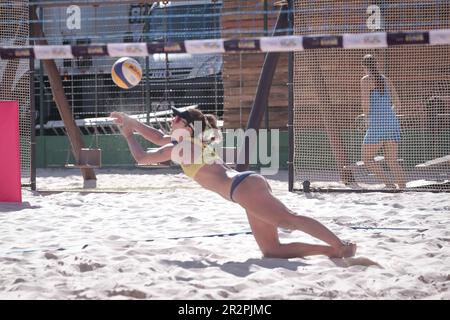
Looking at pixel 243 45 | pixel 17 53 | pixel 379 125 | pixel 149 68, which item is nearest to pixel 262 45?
pixel 243 45

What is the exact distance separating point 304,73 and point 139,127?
5368 millimetres

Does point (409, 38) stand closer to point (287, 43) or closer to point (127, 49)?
point (287, 43)

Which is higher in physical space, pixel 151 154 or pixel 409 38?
pixel 409 38

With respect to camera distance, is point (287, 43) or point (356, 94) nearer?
point (287, 43)

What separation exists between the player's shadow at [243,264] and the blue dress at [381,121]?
4771 millimetres

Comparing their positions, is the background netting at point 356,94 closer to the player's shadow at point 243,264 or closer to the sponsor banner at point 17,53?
the sponsor banner at point 17,53

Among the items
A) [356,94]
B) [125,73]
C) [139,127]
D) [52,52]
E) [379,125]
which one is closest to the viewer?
[139,127]

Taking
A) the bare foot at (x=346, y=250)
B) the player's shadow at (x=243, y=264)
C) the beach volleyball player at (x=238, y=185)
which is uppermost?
the beach volleyball player at (x=238, y=185)

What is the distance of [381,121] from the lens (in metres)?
9.25

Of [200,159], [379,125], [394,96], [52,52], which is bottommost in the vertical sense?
[200,159]

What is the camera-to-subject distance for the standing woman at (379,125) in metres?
9.15

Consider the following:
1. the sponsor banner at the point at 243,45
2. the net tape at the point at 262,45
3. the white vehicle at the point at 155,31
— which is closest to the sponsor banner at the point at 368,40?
the net tape at the point at 262,45
